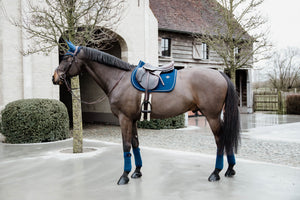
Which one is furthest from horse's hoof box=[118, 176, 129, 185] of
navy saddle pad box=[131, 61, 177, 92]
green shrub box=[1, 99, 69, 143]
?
green shrub box=[1, 99, 69, 143]

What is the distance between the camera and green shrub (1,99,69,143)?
912 cm

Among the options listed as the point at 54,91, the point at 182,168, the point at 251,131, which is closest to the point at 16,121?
the point at 54,91

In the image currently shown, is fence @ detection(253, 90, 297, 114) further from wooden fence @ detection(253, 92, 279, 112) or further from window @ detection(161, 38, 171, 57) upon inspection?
window @ detection(161, 38, 171, 57)

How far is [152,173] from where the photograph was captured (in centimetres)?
547

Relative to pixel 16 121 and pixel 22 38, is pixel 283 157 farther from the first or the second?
pixel 22 38

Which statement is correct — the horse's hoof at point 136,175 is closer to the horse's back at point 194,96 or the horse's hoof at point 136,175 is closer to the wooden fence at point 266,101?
the horse's back at point 194,96

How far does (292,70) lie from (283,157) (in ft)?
120

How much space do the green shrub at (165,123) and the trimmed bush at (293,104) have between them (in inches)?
515

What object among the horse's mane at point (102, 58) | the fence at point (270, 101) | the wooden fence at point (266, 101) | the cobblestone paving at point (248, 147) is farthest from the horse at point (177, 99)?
the wooden fence at point (266, 101)

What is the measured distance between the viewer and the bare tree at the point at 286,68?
36.2 meters

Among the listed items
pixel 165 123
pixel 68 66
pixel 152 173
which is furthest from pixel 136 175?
pixel 165 123

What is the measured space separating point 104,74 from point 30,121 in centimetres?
515

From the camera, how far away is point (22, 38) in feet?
33.7

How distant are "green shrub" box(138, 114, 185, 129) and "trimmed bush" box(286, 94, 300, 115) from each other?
13.1m
